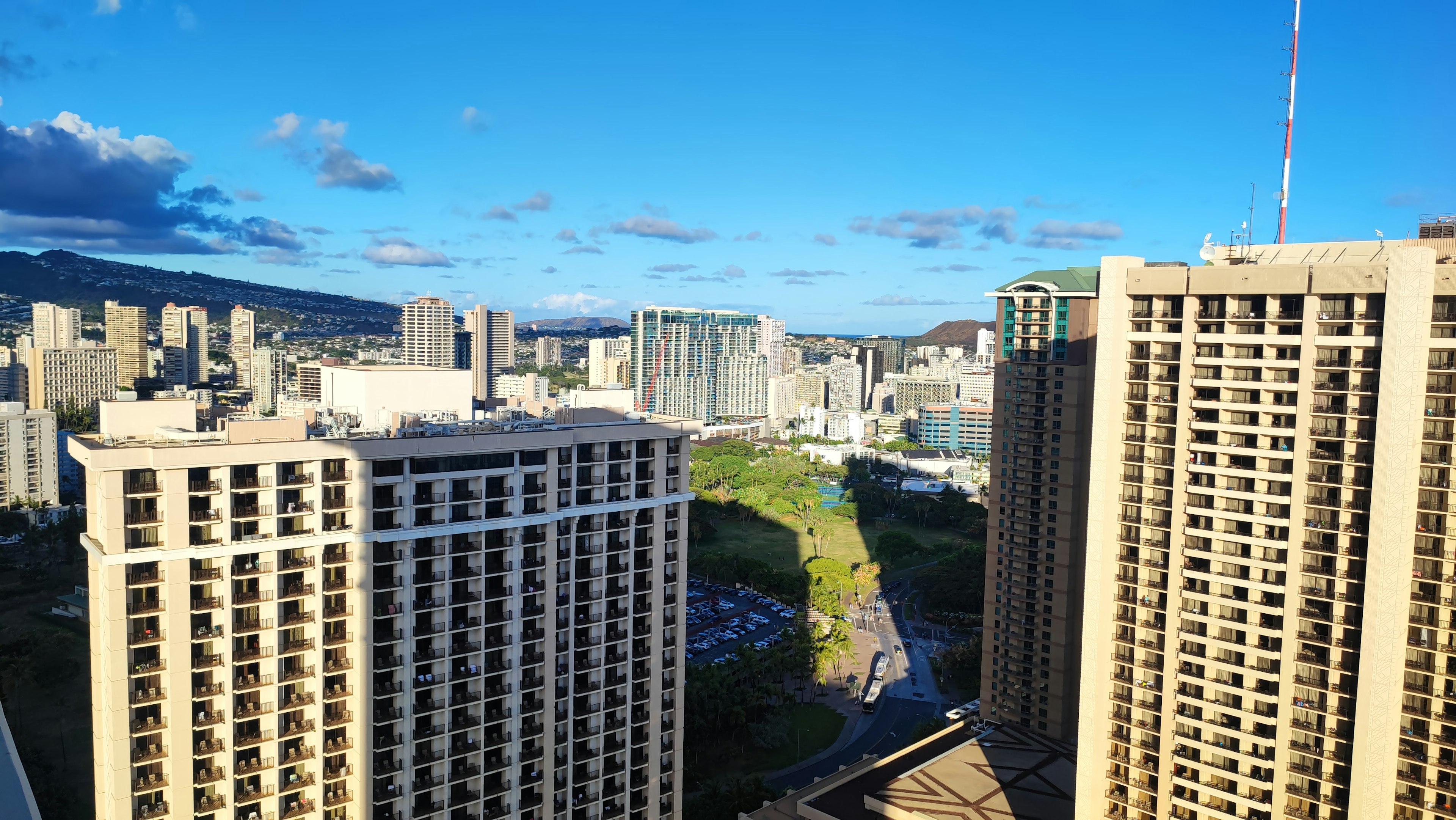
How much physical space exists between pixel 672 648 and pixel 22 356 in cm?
11291

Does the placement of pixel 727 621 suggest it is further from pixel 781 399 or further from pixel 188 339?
pixel 188 339

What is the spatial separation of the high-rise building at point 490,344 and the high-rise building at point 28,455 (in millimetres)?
75339

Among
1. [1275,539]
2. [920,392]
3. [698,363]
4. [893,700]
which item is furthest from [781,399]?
[1275,539]

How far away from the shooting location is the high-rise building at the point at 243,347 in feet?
440

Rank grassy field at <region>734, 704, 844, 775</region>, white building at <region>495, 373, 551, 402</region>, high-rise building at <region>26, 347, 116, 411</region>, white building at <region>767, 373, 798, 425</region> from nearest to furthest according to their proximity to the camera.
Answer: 1. grassy field at <region>734, 704, 844, 775</region>
2. high-rise building at <region>26, 347, 116, 411</region>
3. white building at <region>495, 373, 551, 402</region>
4. white building at <region>767, 373, 798, 425</region>

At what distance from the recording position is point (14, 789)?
963 inches

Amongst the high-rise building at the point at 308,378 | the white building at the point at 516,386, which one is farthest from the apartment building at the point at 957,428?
the high-rise building at the point at 308,378

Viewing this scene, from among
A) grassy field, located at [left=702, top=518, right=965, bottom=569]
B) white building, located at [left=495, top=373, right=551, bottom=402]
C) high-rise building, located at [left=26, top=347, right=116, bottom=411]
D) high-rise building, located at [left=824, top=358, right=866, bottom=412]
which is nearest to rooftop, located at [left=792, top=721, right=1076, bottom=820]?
grassy field, located at [left=702, top=518, right=965, bottom=569]

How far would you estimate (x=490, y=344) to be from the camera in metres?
179

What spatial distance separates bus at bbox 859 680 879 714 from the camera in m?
44.9

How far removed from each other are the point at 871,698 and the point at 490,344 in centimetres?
14518

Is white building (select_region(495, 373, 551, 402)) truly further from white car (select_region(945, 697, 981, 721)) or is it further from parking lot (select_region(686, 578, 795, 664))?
white car (select_region(945, 697, 981, 721))

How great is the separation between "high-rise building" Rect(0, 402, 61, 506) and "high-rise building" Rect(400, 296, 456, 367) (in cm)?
7758

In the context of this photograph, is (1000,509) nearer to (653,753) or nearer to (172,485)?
(653,753)
